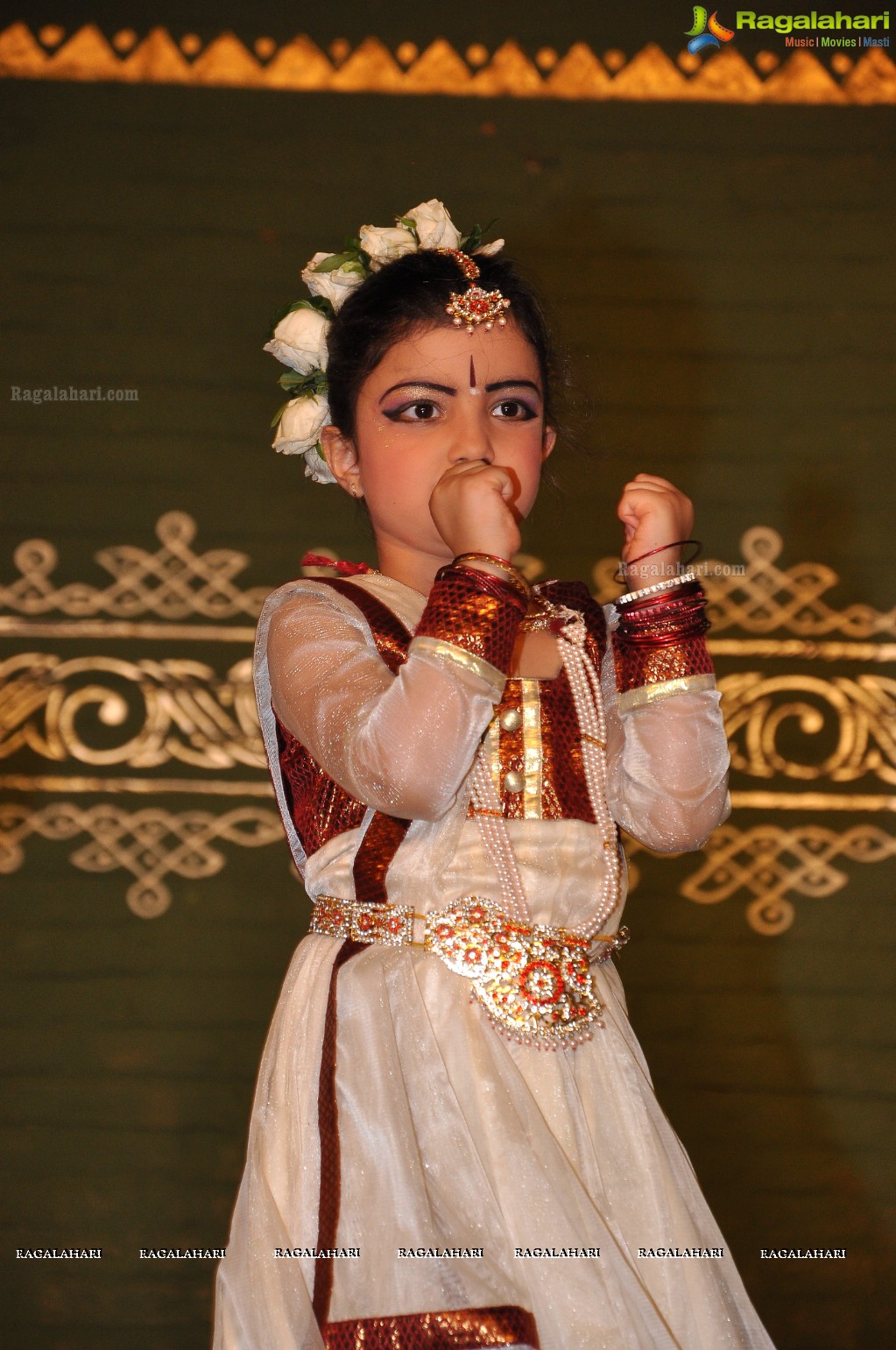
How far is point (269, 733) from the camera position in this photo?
163 centimetres

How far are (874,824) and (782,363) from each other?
3.50ft

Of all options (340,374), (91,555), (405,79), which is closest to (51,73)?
(405,79)

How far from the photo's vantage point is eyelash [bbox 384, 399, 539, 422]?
1.63 meters

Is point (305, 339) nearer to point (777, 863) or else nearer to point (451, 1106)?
point (451, 1106)

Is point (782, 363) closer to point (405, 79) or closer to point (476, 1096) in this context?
point (405, 79)

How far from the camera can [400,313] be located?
1.72 meters

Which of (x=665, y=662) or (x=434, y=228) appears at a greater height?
(x=434, y=228)

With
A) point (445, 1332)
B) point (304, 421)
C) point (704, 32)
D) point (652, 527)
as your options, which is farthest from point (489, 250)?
point (704, 32)

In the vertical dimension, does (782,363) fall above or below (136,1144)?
above

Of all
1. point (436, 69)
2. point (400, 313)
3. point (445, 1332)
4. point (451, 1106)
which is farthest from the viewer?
point (436, 69)

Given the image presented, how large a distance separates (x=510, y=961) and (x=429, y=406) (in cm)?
63

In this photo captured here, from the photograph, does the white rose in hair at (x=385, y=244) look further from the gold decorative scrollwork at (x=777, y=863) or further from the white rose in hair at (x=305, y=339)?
the gold decorative scrollwork at (x=777, y=863)

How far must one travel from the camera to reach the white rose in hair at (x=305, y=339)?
6.19ft

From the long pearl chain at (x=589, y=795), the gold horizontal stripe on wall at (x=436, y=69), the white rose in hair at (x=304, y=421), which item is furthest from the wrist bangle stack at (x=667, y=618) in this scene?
the gold horizontal stripe on wall at (x=436, y=69)
